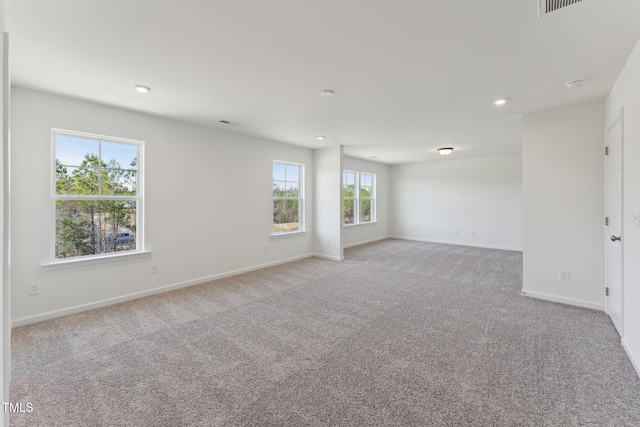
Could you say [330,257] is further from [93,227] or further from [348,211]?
[93,227]

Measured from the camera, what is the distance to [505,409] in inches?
68.5

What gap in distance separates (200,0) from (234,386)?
2.50m

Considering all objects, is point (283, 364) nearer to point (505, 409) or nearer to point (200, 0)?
point (505, 409)

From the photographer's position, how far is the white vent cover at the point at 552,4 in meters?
1.67

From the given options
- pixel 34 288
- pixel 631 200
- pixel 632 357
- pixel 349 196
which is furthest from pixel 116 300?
pixel 349 196

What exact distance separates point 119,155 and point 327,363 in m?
3.58

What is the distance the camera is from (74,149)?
3.31 m

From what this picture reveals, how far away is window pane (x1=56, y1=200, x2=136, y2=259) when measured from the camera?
326cm

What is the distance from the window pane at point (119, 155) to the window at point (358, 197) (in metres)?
4.87

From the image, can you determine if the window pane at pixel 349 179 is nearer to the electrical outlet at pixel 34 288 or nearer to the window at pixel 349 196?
the window at pixel 349 196

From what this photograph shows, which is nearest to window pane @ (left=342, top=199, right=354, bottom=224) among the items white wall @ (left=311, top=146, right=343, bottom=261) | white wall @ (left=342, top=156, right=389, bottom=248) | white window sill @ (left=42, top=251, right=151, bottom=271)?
white wall @ (left=342, top=156, right=389, bottom=248)

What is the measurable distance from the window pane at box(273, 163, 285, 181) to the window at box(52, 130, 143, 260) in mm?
2370

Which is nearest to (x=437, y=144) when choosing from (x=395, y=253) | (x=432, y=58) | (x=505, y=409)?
(x=395, y=253)

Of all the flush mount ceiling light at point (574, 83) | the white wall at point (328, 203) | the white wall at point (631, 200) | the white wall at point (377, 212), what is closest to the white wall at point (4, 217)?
the white wall at point (631, 200)
